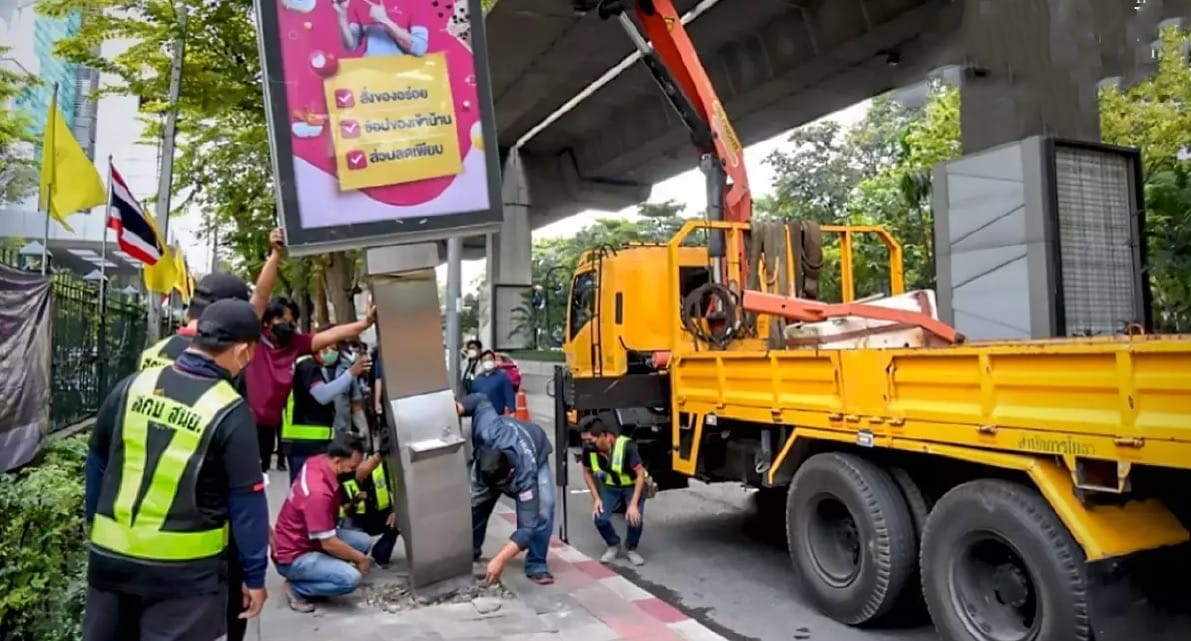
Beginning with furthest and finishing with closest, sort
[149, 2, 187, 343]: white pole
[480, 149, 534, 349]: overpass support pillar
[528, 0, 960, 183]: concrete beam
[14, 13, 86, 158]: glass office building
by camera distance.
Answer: [14, 13, 86, 158]: glass office building, [480, 149, 534, 349]: overpass support pillar, [528, 0, 960, 183]: concrete beam, [149, 2, 187, 343]: white pole

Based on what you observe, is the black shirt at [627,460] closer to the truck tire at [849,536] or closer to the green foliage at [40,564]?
the truck tire at [849,536]

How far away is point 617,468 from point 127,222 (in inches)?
226

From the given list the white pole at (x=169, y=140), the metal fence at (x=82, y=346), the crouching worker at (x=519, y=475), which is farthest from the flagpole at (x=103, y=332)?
the crouching worker at (x=519, y=475)

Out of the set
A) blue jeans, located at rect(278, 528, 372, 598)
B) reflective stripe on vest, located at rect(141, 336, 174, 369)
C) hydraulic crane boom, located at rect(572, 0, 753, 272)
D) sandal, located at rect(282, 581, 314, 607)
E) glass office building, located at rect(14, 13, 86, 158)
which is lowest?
sandal, located at rect(282, 581, 314, 607)

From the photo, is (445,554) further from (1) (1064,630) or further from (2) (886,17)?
(2) (886,17)

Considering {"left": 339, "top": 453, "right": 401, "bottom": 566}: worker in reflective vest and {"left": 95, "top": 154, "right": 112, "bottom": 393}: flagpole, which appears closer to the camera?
{"left": 339, "top": 453, "right": 401, "bottom": 566}: worker in reflective vest

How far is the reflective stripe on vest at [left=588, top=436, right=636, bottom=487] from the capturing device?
6.55 metres

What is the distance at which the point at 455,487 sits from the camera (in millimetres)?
5293

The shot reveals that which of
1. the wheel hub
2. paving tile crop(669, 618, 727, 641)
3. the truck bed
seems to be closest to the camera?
the truck bed

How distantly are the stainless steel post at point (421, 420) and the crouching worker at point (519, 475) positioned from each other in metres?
0.41

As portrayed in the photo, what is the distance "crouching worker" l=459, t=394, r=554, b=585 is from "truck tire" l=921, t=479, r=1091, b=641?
2.39 m

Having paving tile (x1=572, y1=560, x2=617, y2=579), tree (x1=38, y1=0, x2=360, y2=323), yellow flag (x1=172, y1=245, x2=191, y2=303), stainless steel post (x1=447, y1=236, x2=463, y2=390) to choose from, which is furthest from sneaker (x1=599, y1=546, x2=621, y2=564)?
stainless steel post (x1=447, y1=236, x2=463, y2=390)

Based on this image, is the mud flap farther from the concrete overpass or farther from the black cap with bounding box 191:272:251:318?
the concrete overpass

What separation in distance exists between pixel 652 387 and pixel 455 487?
2.74m
